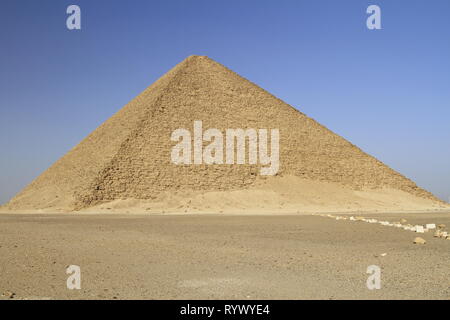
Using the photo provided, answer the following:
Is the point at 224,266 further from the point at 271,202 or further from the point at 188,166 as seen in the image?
the point at 188,166

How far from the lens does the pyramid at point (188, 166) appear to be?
40688 mm

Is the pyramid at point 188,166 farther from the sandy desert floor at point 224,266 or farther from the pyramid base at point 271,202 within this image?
the sandy desert floor at point 224,266

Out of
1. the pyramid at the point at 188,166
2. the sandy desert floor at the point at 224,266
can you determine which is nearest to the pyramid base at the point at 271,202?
the pyramid at the point at 188,166

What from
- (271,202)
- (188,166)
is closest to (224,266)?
(271,202)

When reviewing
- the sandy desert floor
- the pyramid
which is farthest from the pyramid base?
the sandy desert floor

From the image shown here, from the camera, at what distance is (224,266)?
31.0 feet

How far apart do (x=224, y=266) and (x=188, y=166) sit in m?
34.0

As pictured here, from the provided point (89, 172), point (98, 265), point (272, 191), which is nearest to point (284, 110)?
point (272, 191)

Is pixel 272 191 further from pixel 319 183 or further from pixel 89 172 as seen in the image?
pixel 89 172

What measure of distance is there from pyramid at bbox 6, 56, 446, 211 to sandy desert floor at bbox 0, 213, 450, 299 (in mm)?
24900

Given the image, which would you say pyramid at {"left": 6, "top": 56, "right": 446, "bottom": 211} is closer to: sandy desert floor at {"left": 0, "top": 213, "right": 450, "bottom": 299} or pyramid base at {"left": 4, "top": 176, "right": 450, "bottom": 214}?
pyramid base at {"left": 4, "top": 176, "right": 450, "bottom": 214}

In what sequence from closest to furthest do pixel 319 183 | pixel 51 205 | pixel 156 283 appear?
pixel 156 283
pixel 51 205
pixel 319 183

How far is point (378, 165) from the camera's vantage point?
5469 cm

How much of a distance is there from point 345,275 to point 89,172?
36.4 m
